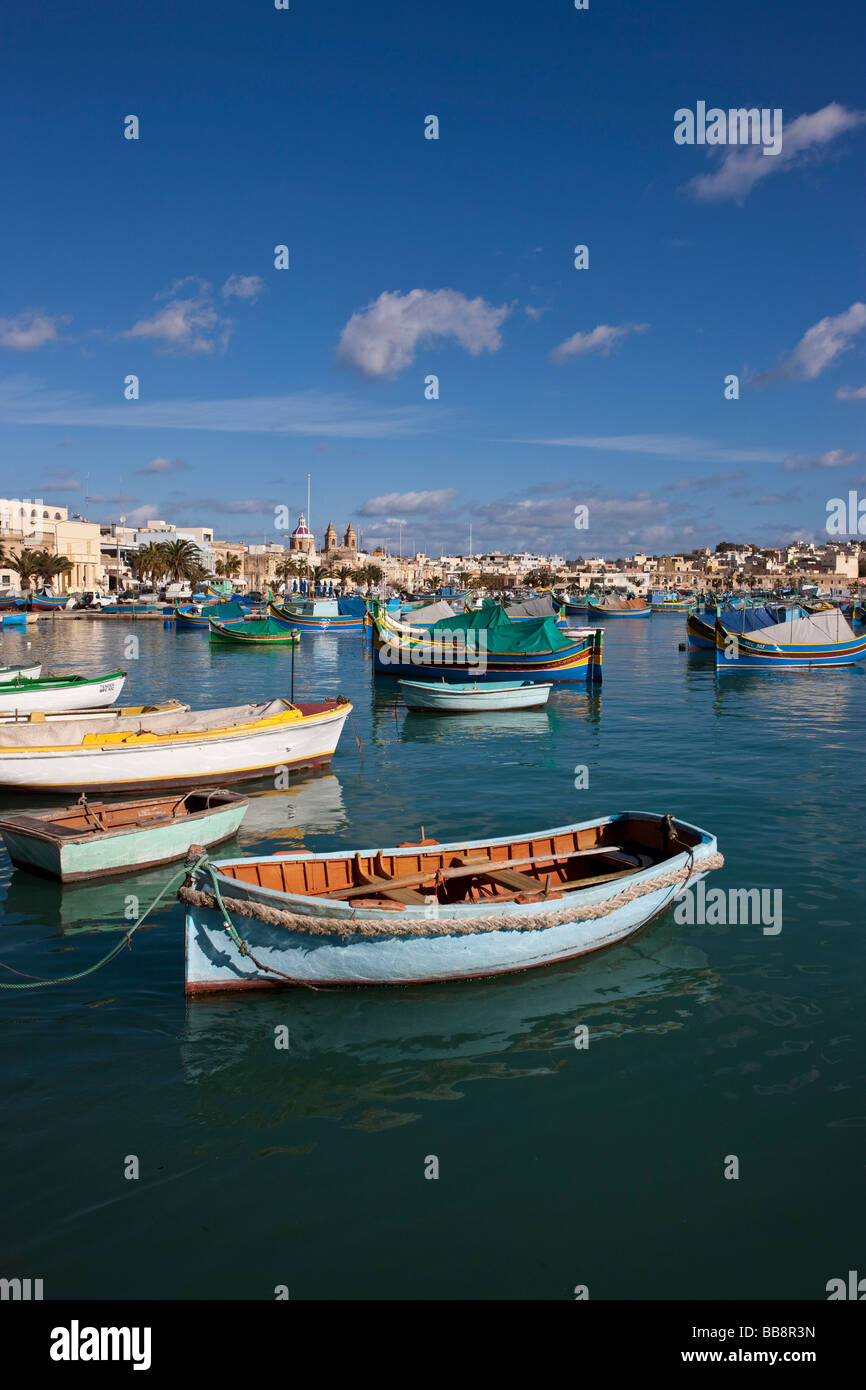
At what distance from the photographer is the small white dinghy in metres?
32.0

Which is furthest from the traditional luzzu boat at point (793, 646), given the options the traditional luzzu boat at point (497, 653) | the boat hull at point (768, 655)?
the traditional luzzu boat at point (497, 653)

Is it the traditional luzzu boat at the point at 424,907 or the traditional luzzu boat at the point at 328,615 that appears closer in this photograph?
the traditional luzzu boat at the point at 424,907

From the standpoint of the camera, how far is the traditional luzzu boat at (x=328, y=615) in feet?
254

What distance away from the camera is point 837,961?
10.8 metres

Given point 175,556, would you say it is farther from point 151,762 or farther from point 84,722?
point 151,762

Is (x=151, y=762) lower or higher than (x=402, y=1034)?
higher

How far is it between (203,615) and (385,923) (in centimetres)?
7324

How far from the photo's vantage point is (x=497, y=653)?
41.2 meters

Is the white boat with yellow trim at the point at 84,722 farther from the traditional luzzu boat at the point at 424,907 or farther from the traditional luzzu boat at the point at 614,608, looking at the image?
the traditional luzzu boat at the point at 614,608

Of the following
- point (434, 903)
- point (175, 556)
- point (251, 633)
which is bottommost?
point (434, 903)

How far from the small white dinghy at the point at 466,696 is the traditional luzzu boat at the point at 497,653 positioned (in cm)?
782

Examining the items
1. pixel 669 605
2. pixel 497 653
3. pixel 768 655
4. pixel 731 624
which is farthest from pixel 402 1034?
pixel 669 605
